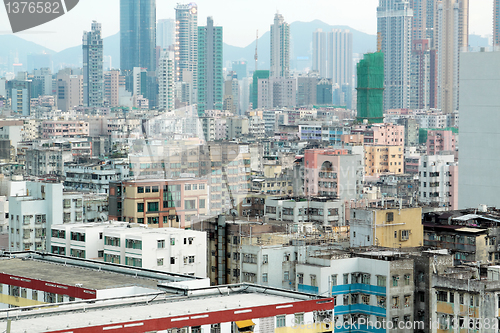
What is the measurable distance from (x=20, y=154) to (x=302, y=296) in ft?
73.6

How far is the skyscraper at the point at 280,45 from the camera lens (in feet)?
326

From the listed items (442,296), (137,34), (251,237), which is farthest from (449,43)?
(442,296)

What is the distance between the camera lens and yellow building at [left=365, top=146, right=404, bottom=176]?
1309 inches

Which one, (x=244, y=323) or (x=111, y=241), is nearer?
(x=244, y=323)

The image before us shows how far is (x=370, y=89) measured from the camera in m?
47.2

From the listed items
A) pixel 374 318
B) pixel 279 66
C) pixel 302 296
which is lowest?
pixel 374 318

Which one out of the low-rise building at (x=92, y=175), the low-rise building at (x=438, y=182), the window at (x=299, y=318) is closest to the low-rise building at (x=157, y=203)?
the low-rise building at (x=92, y=175)

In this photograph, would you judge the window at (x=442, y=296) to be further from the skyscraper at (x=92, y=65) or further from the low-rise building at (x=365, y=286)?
the skyscraper at (x=92, y=65)

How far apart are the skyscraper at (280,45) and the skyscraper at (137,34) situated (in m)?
13.1

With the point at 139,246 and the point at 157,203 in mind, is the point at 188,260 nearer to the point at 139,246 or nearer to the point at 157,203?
the point at 139,246

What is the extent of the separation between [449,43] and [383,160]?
56864 millimetres

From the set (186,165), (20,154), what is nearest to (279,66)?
(20,154)

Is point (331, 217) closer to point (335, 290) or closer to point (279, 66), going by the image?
point (335, 290)

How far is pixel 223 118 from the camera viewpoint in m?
48.5
